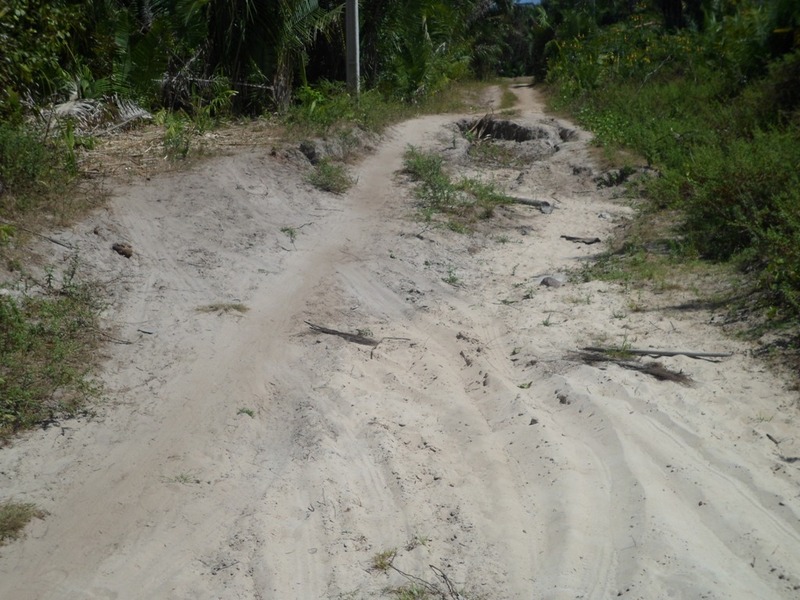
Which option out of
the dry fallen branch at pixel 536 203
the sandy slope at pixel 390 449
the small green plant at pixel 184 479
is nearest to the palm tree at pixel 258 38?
the dry fallen branch at pixel 536 203

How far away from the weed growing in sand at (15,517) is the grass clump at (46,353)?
2.40 ft

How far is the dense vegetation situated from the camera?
252 inches

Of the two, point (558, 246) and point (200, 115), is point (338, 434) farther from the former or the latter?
point (200, 115)

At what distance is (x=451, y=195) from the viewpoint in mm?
10914

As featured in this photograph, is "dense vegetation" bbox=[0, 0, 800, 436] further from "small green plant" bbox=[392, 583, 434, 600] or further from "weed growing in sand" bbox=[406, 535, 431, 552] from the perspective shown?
"small green plant" bbox=[392, 583, 434, 600]

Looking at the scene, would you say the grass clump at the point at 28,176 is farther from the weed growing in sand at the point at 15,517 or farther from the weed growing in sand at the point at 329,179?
the weed growing in sand at the point at 15,517

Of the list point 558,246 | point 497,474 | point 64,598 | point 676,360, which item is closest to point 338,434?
point 497,474

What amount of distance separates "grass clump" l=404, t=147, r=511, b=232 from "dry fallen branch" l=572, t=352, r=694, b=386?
13.2 ft

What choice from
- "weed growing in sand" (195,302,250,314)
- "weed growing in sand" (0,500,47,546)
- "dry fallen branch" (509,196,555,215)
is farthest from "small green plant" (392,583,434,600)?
Answer: "dry fallen branch" (509,196,555,215)

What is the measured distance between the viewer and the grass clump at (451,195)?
10375 mm

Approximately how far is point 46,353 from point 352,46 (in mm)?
11916

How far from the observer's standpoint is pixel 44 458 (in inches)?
188

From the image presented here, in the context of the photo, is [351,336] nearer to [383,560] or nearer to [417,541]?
[417,541]

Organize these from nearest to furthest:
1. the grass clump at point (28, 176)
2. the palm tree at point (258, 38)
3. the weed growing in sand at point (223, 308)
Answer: the weed growing in sand at point (223, 308), the grass clump at point (28, 176), the palm tree at point (258, 38)
